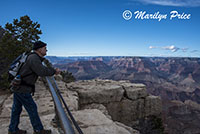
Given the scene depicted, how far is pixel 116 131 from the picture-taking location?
13.4ft

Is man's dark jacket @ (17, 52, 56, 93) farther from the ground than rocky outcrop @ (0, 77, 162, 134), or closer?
farther from the ground

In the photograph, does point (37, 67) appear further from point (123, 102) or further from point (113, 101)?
point (123, 102)

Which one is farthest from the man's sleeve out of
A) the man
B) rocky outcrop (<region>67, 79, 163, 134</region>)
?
rocky outcrop (<region>67, 79, 163, 134</region>)

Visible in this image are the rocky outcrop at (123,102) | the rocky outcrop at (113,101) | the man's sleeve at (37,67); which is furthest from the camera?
the rocky outcrop at (123,102)

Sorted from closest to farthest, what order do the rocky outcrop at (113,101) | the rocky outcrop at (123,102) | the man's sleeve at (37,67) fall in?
the man's sleeve at (37,67) < the rocky outcrop at (113,101) < the rocky outcrop at (123,102)

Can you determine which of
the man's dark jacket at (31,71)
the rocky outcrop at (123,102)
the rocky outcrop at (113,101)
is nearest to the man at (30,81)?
the man's dark jacket at (31,71)

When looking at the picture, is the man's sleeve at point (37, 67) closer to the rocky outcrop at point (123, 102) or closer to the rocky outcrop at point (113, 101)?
the rocky outcrop at point (113, 101)

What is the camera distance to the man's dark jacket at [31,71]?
9.76 feet

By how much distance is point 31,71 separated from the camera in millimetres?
3094

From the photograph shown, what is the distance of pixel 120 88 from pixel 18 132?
11.2 metres

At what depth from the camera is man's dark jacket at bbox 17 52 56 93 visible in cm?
297

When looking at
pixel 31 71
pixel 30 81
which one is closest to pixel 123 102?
pixel 30 81

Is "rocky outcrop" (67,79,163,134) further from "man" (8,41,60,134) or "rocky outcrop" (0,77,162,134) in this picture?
"man" (8,41,60,134)

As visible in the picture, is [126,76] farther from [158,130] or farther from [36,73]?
[36,73]
